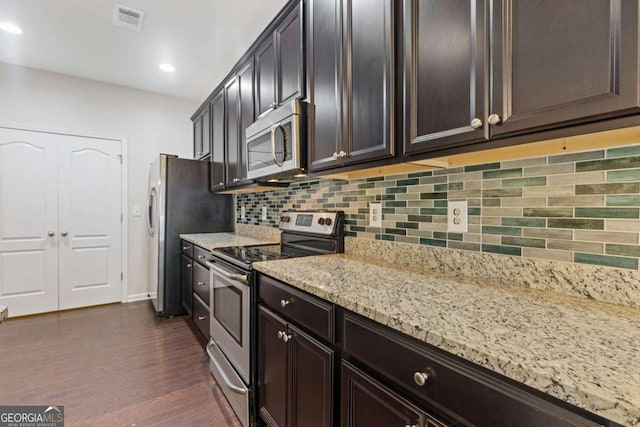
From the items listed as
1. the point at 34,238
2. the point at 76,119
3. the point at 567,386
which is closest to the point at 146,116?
the point at 76,119

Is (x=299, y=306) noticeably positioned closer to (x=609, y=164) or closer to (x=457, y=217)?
(x=457, y=217)

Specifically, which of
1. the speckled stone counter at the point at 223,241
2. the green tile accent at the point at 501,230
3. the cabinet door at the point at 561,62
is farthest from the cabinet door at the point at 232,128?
the cabinet door at the point at 561,62

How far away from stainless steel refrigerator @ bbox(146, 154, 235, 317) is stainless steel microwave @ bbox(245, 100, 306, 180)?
4.81 ft

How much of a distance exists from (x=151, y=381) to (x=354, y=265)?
1.65 meters

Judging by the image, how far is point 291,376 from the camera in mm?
1240

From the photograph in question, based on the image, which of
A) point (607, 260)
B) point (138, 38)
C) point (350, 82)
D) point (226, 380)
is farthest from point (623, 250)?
point (138, 38)

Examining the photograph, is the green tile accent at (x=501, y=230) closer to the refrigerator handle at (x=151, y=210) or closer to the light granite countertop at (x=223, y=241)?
the light granite countertop at (x=223, y=241)

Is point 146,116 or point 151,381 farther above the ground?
point 146,116

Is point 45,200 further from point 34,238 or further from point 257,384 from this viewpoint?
point 257,384

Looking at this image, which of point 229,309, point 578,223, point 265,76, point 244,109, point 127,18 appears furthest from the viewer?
point 244,109

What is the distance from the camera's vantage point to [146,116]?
377 centimetres

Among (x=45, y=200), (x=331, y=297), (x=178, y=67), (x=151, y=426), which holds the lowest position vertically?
(x=151, y=426)

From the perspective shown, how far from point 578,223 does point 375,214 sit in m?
0.87

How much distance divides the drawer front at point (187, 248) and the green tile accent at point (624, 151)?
117 inches
